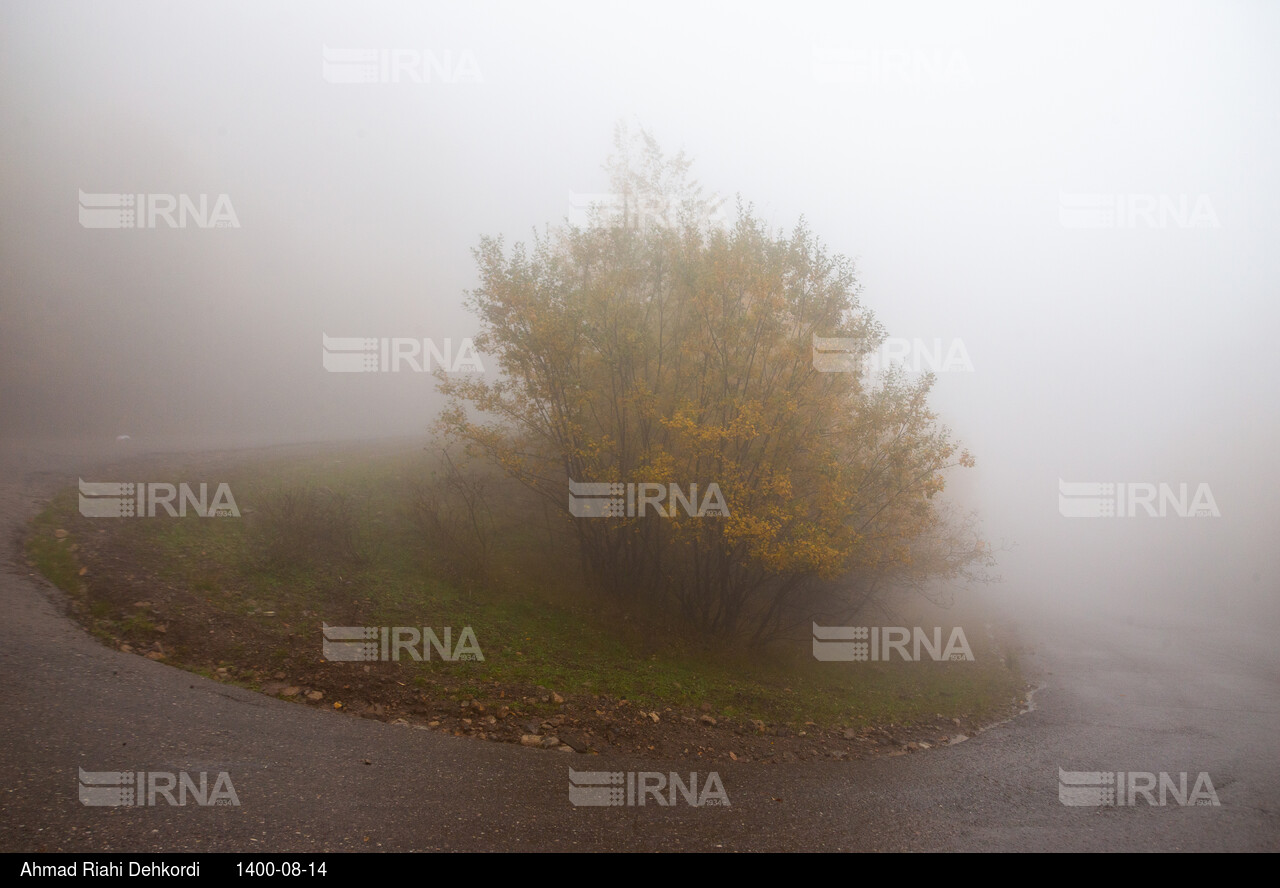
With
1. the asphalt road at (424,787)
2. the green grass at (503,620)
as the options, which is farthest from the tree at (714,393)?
the asphalt road at (424,787)

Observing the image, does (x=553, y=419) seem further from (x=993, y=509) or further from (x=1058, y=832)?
(x=993, y=509)

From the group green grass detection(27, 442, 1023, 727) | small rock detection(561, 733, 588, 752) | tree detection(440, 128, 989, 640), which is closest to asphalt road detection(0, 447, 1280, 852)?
small rock detection(561, 733, 588, 752)

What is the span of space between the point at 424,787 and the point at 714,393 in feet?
32.0

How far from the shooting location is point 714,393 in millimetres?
14227

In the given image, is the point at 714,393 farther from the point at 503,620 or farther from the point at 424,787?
the point at 424,787

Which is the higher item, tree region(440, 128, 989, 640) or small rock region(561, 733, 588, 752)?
tree region(440, 128, 989, 640)

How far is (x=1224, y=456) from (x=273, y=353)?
92781 millimetres

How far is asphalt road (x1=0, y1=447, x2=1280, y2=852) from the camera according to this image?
5.93 metres

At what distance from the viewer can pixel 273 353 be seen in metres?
50.1

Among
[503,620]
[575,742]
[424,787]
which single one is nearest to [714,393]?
[503,620]

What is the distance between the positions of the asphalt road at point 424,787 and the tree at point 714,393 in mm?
4806

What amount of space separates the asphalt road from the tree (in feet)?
15.8

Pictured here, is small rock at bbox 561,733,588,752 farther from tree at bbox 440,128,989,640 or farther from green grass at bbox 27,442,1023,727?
tree at bbox 440,128,989,640
